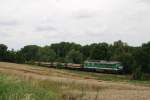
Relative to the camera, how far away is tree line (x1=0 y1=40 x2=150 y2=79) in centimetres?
8381

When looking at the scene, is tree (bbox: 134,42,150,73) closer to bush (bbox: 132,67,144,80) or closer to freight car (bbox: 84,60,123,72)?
A: bush (bbox: 132,67,144,80)

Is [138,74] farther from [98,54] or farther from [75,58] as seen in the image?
[75,58]

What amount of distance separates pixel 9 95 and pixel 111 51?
111295 mm

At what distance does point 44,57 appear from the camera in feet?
468

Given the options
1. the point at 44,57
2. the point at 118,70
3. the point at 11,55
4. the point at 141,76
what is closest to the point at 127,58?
the point at 118,70

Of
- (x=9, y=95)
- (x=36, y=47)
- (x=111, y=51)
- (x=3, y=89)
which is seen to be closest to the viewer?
(x=9, y=95)

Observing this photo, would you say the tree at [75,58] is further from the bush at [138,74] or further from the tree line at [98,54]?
the bush at [138,74]

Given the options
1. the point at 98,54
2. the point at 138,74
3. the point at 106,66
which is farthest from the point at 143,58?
the point at 98,54

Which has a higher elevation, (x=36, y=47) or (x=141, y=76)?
(x=36, y=47)

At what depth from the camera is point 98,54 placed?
121m

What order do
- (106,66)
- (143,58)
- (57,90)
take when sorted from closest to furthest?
(57,90), (143,58), (106,66)

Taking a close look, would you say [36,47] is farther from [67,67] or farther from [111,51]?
[67,67]

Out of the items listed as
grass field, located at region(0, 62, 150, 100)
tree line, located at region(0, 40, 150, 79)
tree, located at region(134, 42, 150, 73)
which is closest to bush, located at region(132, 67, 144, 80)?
tree line, located at region(0, 40, 150, 79)

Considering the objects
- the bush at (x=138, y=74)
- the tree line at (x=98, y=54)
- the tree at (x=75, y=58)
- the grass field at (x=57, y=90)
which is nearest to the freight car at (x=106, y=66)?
the tree line at (x=98, y=54)
